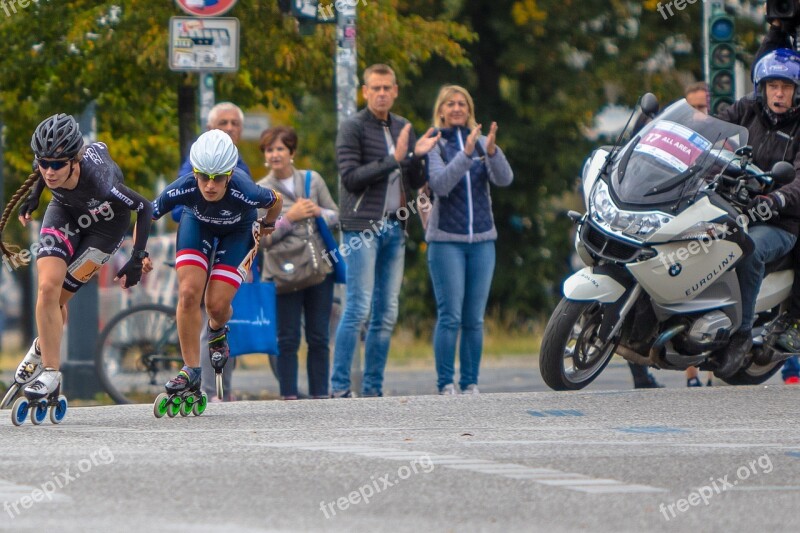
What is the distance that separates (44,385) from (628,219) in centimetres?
348

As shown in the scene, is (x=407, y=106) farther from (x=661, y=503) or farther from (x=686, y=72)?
(x=661, y=503)

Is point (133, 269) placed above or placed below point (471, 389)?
above

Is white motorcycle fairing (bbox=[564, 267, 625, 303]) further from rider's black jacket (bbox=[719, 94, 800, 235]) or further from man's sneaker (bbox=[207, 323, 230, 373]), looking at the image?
man's sneaker (bbox=[207, 323, 230, 373])

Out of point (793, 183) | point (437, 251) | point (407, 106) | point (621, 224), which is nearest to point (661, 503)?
point (621, 224)

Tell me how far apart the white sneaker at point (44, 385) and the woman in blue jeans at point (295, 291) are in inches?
118

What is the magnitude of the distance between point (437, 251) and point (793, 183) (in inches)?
97.0

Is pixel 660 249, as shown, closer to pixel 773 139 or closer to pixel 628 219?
pixel 628 219

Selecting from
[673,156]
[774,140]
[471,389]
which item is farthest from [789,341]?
[471,389]

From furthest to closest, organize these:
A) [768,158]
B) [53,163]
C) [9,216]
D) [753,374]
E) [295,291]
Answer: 1. [295,291]
2. [753,374]
3. [768,158]
4. [9,216]
5. [53,163]

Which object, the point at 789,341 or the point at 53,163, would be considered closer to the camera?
the point at 53,163

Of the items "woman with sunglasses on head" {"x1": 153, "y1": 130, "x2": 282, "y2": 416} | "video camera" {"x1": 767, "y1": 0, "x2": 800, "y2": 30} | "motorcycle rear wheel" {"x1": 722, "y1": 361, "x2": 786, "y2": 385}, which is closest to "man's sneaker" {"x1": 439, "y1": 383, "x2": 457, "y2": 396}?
"motorcycle rear wheel" {"x1": 722, "y1": 361, "x2": 786, "y2": 385}

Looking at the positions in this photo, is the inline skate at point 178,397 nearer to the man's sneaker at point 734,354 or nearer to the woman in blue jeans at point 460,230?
the woman in blue jeans at point 460,230

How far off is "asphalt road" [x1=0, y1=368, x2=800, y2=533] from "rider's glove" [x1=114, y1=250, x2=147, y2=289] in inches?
30.4

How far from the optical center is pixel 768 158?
1097 centimetres
